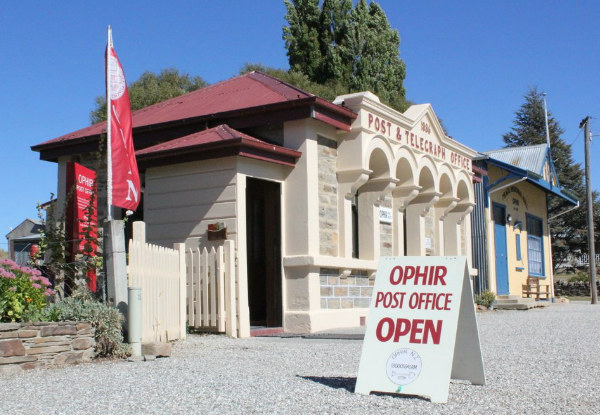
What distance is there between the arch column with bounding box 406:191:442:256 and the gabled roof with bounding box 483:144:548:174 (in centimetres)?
837

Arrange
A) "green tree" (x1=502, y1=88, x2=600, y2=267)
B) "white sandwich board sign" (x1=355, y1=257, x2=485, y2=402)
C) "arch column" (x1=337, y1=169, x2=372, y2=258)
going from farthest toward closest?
1. "green tree" (x1=502, y1=88, x2=600, y2=267)
2. "arch column" (x1=337, y1=169, x2=372, y2=258)
3. "white sandwich board sign" (x1=355, y1=257, x2=485, y2=402)

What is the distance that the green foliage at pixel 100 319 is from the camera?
783 centimetres

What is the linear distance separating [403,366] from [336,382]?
0.78m

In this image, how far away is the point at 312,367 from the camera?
24.4ft

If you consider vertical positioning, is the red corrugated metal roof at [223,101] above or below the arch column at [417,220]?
above

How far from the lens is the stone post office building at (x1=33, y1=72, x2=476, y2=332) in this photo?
11.6 m

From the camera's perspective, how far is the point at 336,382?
250 inches

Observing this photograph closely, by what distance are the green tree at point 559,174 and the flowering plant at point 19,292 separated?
33776 mm

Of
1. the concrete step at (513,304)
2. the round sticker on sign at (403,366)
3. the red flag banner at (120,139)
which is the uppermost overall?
the red flag banner at (120,139)

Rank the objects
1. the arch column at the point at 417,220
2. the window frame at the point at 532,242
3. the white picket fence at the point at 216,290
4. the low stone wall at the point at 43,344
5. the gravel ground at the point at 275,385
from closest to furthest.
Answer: the gravel ground at the point at 275,385 → the low stone wall at the point at 43,344 → the white picket fence at the point at 216,290 → the arch column at the point at 417,220 → the window frame at the point at 532,242

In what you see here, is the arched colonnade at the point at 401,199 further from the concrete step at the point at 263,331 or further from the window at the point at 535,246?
the window at the point at 535,246

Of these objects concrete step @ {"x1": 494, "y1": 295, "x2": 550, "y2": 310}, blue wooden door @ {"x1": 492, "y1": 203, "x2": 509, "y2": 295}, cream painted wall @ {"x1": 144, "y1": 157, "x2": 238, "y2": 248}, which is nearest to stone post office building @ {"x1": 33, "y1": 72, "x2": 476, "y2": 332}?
cream painted wall @ {"x1": 144, "y1": 157, "x2": 238, "y2": 248}

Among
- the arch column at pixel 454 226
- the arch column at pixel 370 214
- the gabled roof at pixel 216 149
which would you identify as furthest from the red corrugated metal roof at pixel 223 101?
the arch column at pixel 454 226

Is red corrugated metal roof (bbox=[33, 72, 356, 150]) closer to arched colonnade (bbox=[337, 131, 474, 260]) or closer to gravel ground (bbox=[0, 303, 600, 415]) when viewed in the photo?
arched colonnade (bbox=[337, 131, 474, 260])
